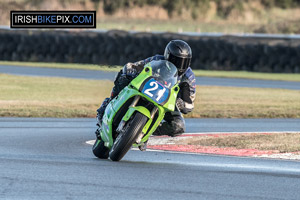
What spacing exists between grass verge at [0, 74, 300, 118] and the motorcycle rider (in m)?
6.74

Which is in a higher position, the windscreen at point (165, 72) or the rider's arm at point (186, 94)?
the windscreen at point (165, 72)

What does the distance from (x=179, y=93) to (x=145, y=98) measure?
2.53 ft

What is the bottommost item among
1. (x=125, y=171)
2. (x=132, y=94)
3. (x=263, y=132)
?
(x=263, y=132)

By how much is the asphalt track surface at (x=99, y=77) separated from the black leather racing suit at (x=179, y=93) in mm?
15675

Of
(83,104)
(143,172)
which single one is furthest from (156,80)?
(83,104)

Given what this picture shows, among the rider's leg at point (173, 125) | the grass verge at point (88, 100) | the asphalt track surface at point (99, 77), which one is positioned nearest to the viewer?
the rider's leg at point (173, 125)

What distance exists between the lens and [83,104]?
1802cm

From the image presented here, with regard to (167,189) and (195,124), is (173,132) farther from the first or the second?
(195,124)

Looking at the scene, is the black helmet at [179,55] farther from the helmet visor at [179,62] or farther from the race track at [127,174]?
the race track at [127,174]

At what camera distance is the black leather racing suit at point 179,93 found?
9.02 m

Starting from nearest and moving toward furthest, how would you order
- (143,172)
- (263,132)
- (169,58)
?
(143,172)
(169,58)
(263,132)

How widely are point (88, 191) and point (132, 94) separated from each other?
1.82 m

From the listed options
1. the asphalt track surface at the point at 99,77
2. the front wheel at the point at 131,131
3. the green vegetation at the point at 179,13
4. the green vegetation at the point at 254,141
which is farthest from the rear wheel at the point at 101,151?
the green vegetation at the point at 179,13

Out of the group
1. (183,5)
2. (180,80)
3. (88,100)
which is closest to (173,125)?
(180,80)
